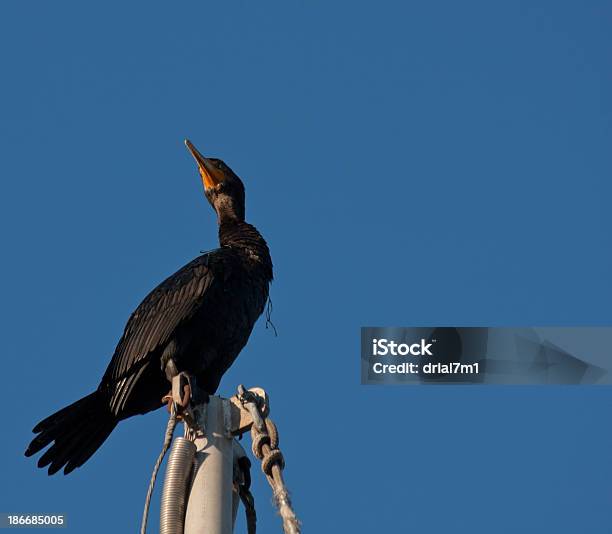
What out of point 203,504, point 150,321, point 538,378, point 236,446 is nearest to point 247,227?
point 150,321

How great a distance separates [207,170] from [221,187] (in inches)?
7.7

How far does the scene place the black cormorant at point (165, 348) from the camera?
8938mm

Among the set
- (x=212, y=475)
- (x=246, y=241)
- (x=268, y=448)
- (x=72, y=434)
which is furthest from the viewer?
(x=246, y=241)

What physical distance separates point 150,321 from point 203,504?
9.05ft

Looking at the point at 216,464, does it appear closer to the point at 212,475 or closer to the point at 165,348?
the point at 212,475

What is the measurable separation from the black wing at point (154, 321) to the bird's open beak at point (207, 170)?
1.15 m

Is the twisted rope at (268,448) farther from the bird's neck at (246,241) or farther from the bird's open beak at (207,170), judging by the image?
the bird's open beak at (207,170)

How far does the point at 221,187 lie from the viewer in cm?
1051

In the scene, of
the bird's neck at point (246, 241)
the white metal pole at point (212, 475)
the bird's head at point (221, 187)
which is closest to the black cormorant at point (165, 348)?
the bird's neck at point (246, 241)

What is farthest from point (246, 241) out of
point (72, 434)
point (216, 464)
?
point (216, 464)

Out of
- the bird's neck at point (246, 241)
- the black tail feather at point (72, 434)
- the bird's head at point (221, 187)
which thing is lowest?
the black tail feather at point (72, 434)

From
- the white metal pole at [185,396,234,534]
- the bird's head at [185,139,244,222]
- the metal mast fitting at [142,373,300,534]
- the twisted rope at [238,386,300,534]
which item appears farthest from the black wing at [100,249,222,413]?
the twisted rope at [238,386,300,534]

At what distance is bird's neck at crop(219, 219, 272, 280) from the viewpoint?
9.70m

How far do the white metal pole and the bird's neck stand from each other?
101 inches
